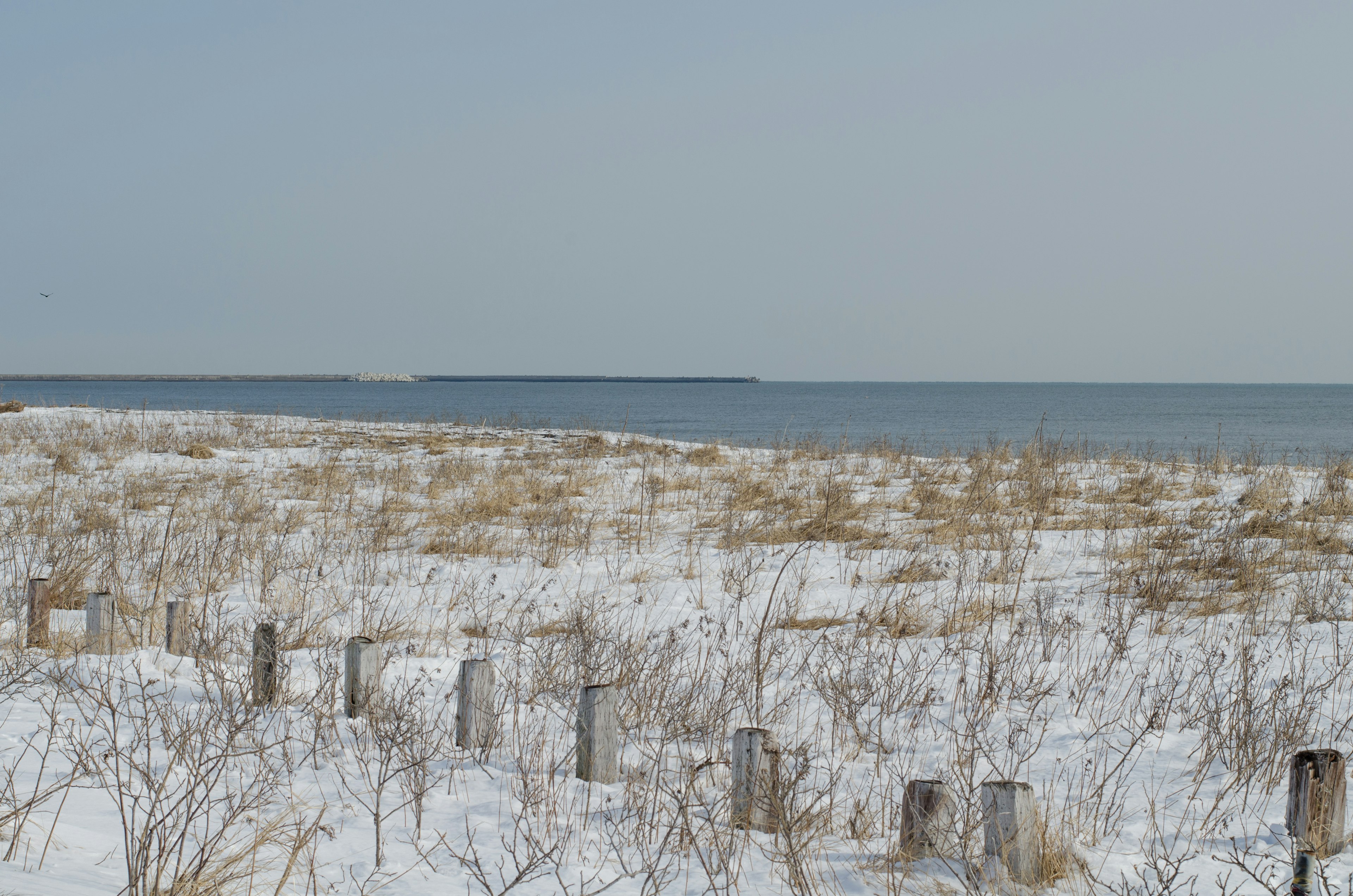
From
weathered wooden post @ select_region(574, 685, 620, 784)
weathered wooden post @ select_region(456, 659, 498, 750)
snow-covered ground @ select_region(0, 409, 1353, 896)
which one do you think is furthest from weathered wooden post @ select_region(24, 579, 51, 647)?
weathered wooden post @ select_region(574, 685, 620, 784)

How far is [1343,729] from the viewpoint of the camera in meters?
3.52

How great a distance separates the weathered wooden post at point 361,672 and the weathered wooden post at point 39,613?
195 centimetres

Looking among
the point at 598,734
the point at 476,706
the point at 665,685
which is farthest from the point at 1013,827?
the point at 476,706

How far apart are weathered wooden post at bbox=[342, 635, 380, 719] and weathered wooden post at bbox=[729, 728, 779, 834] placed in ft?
5.18

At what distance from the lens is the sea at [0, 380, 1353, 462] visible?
26.4m

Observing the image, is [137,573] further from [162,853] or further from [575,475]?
[575,475]

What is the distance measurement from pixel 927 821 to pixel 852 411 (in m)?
53.5

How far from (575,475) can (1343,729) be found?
938 centimetres

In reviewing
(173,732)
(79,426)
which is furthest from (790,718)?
(79,426)

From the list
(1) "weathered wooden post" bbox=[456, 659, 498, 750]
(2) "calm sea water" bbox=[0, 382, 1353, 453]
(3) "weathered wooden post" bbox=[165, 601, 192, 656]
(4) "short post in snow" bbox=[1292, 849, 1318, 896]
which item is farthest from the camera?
(2) "calm sea water" bbox=[0, 382, 1353, 453]

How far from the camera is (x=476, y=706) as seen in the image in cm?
328

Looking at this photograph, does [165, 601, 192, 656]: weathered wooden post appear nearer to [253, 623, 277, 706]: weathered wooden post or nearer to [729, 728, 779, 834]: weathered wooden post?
[253, 623, 277, 706]: weathered wooden post

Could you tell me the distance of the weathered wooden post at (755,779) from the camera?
2.64 meters

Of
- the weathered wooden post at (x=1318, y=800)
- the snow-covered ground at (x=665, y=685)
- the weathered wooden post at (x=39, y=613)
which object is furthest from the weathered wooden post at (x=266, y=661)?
the weathered wooden post at (x=1318, y=800)
